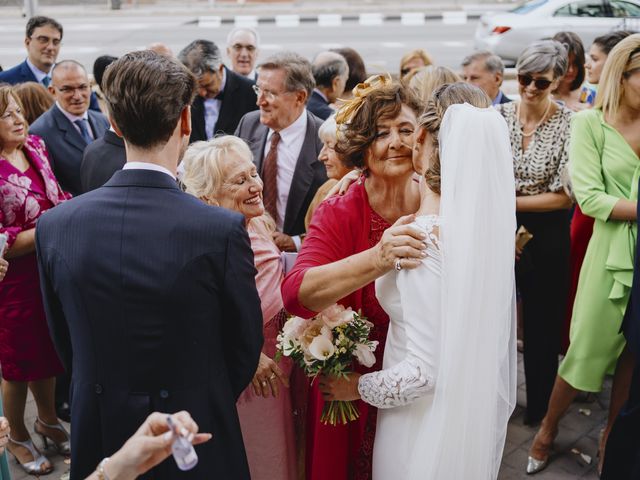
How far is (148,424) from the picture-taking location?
1649 mm

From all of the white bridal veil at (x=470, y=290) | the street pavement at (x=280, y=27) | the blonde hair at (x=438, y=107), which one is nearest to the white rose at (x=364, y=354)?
the white bridal veil at (x=470, y=290)

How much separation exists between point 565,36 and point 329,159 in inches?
124

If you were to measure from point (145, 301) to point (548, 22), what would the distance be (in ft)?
45.6

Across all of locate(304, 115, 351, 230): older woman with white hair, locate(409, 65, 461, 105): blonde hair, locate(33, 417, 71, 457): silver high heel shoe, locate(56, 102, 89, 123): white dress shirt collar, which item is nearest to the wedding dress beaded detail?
locate(304, 115, 351, 230): older woman with white hair

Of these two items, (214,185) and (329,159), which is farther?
(329,159)

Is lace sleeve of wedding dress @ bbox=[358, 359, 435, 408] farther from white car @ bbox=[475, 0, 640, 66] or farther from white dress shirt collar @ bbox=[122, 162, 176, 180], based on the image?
white car @ bbox=[475, 0, 640, 66]

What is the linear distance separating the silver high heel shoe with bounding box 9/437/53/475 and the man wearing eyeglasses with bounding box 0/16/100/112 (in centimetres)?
385

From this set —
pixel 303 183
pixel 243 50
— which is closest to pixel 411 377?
pixel 303 183

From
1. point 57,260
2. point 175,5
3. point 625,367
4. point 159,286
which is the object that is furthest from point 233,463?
point 175,5

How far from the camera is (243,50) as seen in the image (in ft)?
23.1

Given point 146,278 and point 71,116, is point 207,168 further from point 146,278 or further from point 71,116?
point 71,116

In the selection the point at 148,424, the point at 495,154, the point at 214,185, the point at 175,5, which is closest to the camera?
the point at 148,424

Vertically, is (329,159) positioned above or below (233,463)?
above

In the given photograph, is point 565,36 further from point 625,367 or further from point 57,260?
point 57,260
